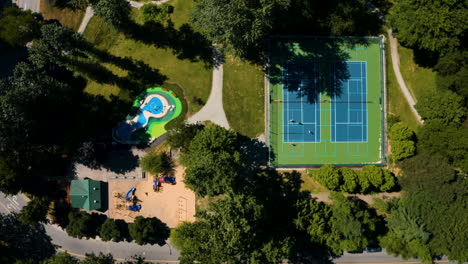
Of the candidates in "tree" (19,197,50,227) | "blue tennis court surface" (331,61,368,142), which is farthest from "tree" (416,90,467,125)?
"tree" (19,197,50,227)

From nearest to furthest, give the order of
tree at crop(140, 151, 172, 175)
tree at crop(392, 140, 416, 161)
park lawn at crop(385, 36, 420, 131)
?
tree at crop(392, 140, 416, 161) → tree at crop(140, 151, 172, 175) → park lawn at crop(385, 36, 420, 131)

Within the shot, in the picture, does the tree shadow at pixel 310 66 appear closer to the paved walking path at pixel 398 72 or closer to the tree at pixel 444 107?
the paved walking path at pixel 398 72

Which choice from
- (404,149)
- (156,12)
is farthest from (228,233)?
(156,12)

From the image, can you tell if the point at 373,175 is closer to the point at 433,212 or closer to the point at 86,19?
the point at 433,212

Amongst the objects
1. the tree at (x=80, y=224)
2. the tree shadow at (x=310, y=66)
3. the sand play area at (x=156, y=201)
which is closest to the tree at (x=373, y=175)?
the tree shadow at (x=310, y=66)

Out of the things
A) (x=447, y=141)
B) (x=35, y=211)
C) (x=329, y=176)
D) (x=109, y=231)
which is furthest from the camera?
(x=109, y=231)

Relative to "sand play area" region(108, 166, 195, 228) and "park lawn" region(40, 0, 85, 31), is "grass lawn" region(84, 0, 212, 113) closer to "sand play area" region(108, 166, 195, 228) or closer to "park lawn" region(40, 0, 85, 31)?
"park lawn" region(40, 0, 85, 31)

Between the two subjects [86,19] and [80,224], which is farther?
[86,19]
